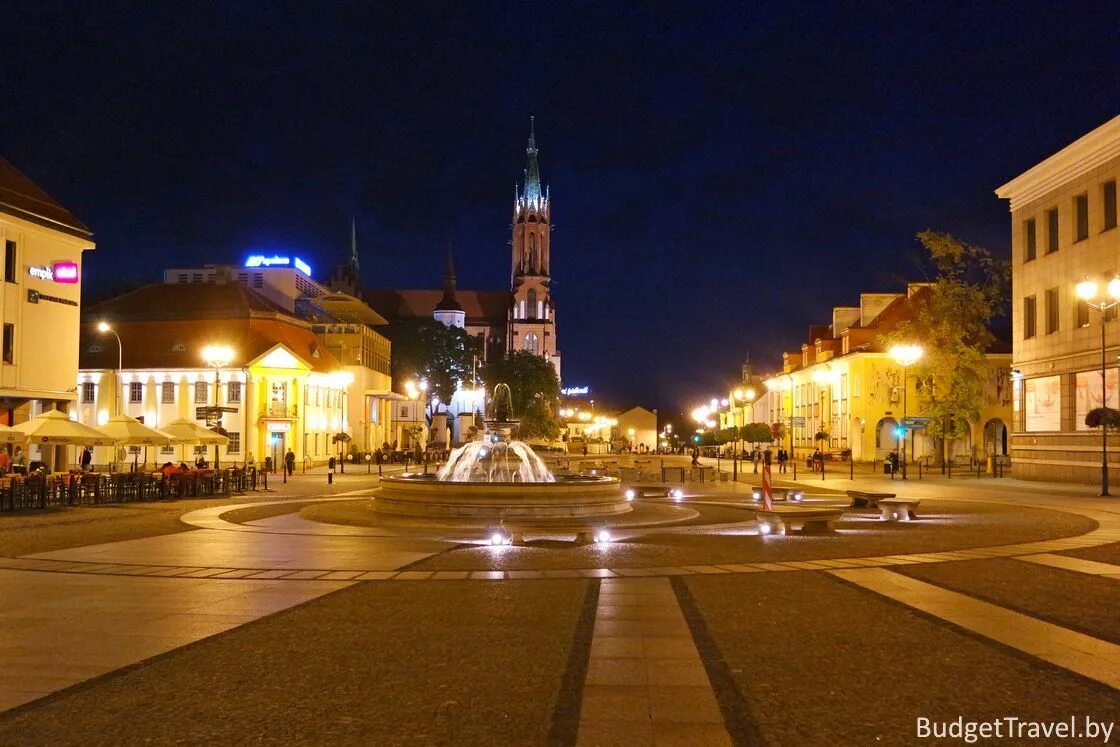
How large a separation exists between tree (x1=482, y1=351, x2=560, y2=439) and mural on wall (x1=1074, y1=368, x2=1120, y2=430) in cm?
7738

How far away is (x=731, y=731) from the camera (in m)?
6.88

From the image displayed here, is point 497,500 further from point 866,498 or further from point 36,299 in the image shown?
point 36,299

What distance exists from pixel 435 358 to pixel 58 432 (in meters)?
84.1

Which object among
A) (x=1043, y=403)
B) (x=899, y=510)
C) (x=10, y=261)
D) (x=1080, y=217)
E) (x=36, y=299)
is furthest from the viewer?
(x=1043, y=403)

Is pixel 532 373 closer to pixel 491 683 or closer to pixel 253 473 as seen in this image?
pixel 253 473

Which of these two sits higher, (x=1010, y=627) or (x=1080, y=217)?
(x=1080, y=217)

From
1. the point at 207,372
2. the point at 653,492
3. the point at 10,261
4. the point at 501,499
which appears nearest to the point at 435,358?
the point at 207,372

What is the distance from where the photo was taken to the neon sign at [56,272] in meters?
46.0

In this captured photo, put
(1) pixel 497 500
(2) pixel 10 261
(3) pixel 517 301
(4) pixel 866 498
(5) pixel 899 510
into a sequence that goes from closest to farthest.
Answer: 1. (1) pixel 497 500
2. (5) pixel 899 510
3. (4) pixel 866 498
4. (2) pixel 10 261
5. (3) pixel 517 301

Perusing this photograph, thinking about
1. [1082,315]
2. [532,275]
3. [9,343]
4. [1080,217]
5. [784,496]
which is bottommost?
[784,496]

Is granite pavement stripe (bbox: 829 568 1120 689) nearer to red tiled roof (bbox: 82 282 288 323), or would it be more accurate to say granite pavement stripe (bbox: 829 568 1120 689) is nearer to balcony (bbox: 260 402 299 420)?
balcony (bbox: 260 402 299 420)

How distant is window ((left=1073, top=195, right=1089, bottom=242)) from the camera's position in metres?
43.6

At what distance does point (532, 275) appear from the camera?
576ft

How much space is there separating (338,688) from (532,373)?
111724mm
